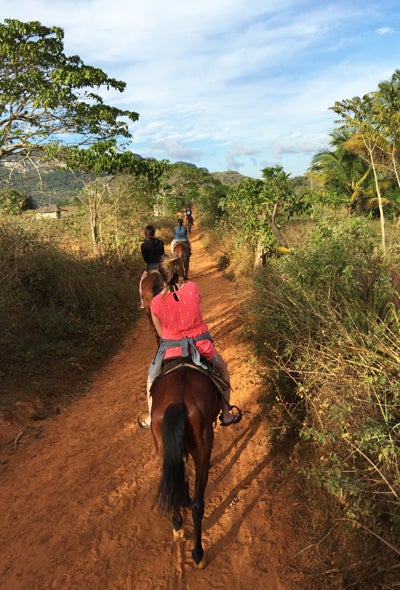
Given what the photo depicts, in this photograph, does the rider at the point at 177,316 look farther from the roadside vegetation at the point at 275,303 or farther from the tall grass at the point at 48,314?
the tall grass at the point at 48,314

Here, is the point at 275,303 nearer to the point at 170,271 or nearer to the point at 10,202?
the point at 170,271

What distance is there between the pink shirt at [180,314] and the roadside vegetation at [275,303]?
1.13m

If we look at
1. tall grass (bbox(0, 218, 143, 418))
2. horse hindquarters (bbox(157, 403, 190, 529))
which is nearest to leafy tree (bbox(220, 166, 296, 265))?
tall grass (bbox(0, 218, 143, 418))

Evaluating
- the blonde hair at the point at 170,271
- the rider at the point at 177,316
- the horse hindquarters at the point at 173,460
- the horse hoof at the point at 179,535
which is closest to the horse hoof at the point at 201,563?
the horse hoof at the point at 179,535

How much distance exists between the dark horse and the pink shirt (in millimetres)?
341

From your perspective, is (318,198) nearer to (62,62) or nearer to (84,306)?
(84,306)

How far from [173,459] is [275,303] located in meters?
2.77

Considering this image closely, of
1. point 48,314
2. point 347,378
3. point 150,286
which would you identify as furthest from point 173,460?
point 48,314

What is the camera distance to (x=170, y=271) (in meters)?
3.01

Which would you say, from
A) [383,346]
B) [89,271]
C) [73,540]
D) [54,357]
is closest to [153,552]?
[73,540]

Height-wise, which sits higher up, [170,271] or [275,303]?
[170,271]

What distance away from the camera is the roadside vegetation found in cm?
254

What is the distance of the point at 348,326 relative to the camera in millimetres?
3469

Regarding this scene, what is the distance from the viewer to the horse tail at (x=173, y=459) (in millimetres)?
2412
